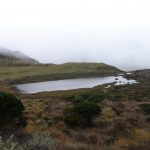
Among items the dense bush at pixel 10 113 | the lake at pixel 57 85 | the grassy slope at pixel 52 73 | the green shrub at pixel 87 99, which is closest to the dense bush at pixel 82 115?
the dense bush at pixel 10 113

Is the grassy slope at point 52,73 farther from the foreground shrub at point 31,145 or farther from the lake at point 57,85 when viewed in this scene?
the foreground shrub at point 31,145

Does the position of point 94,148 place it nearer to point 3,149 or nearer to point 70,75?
point 3,149

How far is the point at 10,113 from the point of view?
48.2 ft

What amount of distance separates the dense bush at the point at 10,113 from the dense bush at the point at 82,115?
2517 mm

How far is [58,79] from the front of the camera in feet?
483

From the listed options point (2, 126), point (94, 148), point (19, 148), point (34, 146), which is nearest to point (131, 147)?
point (94, 148)

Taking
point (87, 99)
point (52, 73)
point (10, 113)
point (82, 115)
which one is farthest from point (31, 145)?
point (52, 73)

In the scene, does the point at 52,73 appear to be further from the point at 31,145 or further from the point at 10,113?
the point at 31,145

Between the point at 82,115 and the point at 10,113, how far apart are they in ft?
14.8

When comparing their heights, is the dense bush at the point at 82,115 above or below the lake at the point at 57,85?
above

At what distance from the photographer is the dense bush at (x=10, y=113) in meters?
13.9

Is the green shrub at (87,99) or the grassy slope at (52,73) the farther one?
the grassy slope at (52,73)

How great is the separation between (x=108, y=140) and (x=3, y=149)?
452 cm

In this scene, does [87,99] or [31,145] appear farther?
[87,99]
